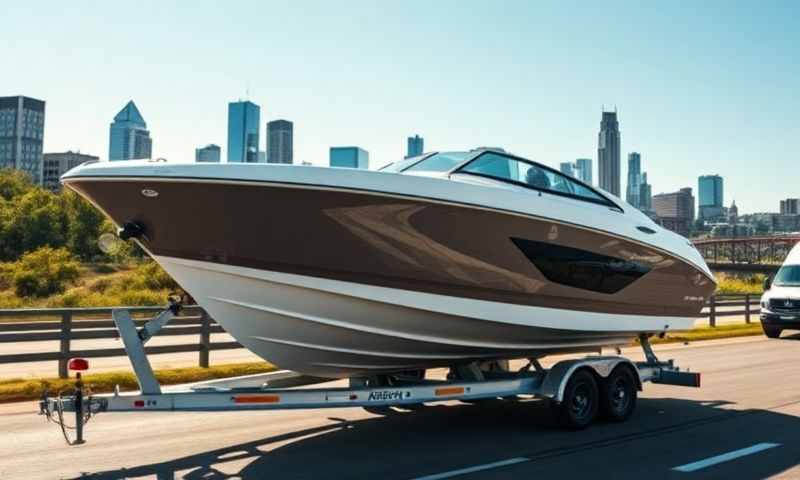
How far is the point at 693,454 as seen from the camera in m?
7.01

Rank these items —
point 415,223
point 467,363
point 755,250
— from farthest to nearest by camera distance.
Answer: point 755,250 < point 467,363 < point 415,223

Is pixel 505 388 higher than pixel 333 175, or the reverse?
pixel 333 175

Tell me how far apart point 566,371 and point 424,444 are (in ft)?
5.90

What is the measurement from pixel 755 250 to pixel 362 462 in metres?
160

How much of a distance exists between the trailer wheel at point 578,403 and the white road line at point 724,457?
153 centimetres

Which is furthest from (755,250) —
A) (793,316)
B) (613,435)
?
(613,435)

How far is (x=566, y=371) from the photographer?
8055mm

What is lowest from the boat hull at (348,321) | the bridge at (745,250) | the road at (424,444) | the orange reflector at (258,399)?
the road at (424,444)

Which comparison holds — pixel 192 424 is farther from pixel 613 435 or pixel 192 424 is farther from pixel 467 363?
pixel 613 435

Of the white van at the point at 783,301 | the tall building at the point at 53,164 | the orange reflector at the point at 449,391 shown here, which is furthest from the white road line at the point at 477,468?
the tall building at the point at 53,164

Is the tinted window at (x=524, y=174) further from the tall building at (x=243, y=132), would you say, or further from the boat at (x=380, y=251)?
the tall building at (x=243, y=132)

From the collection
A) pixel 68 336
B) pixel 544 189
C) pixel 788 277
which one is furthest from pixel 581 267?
pixel 788 277

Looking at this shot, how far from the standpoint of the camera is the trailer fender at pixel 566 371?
792cm

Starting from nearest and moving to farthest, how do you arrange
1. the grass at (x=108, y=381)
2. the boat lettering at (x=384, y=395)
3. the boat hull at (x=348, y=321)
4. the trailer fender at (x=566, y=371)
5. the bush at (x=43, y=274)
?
the boat hull at (x=348, y=321) < the boat lettering at (x=384, y=395) < the trailer fender at (x=566, y=371) < the grass at (x=108, y=381) < the bush at (x=43, y=274)
